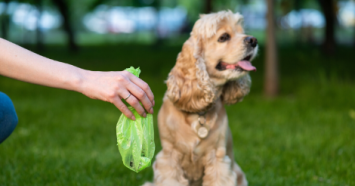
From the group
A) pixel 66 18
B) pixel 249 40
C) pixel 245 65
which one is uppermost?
pixel 249 40

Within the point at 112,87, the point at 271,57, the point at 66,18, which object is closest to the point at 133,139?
the point at 112,87

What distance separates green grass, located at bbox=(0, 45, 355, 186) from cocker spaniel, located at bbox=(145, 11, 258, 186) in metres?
0.81

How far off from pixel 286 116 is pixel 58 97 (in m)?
4.70

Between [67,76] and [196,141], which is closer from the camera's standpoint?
[67,76]

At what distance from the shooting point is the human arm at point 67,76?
69.7 inches

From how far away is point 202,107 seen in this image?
2.80 metres

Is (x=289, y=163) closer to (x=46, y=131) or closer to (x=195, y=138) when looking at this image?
(x=195, y=138)

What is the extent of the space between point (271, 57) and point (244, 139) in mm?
3069

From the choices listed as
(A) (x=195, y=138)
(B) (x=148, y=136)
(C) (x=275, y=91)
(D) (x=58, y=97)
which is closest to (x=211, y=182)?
(A) (x=195, y=138)

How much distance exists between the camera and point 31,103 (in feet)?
23.5

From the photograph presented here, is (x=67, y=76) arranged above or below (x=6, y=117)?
above

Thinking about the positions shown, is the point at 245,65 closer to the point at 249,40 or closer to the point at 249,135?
the point at 249,40

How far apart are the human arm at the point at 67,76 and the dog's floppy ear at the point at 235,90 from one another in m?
1.37

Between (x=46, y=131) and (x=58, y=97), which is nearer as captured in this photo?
(x=46, y=131)
